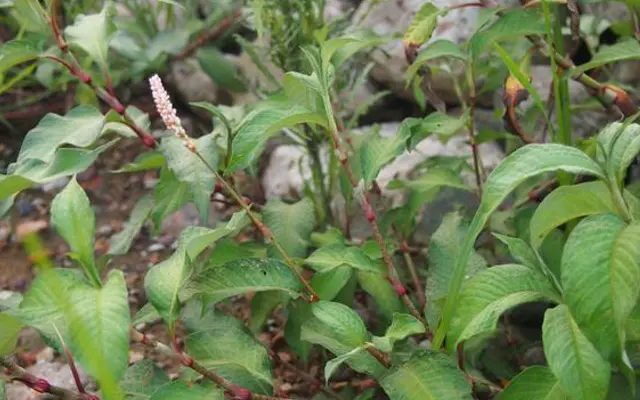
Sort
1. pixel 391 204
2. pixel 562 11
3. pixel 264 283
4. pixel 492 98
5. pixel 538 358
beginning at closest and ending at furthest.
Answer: pixel 264 283, pixel 538 358, pixel 391 204, pixel 562 11, pixel 492 98

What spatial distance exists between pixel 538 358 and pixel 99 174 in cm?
162

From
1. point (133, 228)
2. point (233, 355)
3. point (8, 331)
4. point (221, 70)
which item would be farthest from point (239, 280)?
point (221, 70)

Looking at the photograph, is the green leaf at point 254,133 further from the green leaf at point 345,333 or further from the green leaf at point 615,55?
the green leaf at point 615,55

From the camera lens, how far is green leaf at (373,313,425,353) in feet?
3.98

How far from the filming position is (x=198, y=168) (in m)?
1.48

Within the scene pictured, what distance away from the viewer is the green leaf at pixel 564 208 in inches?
47.4

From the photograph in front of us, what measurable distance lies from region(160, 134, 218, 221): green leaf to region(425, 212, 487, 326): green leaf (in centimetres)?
39

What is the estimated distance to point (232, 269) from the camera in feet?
4.43

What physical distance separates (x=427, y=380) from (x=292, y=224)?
51 cm

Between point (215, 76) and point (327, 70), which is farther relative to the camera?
point (215, 76)

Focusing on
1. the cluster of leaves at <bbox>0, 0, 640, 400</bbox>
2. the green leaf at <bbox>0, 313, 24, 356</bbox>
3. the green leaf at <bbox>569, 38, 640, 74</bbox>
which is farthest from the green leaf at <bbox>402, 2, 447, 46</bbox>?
the green leaf at <bbox>0, 313, 24, 356</bbox>

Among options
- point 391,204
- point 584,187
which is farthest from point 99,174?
point 584,187

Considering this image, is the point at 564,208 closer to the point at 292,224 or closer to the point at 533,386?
the point at 533,386

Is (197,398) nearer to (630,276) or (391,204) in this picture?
(630,276)
